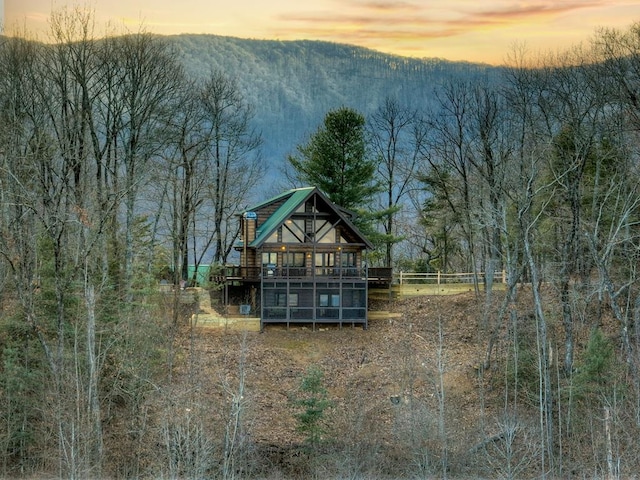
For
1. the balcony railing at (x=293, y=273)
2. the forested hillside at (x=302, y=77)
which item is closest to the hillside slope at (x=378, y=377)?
the balcony railing at (x=293, y=273)

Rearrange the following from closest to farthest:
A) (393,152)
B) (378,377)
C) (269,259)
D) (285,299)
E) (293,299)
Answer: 1. (378,377)
2. (285,299)
3. (293,299)
4. (269,259)
5. (393,152)

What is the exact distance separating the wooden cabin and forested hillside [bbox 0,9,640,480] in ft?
3.67

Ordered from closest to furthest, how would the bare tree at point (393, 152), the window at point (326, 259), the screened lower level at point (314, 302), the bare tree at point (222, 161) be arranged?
the screened lower level at point (314, 302), the window at point (326, 259), the bare tree at point (222, 161), the bare tree at point (393, 152)

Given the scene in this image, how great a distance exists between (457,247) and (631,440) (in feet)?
62.3

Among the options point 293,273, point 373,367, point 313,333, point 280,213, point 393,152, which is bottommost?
point 373,367

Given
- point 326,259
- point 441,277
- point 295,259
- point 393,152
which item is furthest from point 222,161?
point 441,277

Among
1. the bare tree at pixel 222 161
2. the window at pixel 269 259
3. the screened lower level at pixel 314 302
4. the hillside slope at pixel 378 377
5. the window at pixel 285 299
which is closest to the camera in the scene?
the hillside slope at pixel 378 377

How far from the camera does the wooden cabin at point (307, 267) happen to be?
29156 mm

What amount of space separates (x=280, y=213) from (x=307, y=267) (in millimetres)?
2281

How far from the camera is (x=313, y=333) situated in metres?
28.9

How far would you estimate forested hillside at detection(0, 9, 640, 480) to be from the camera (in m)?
22.0

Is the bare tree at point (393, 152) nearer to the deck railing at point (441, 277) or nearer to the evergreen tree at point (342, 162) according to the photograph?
the deck railing at point (441, 277)

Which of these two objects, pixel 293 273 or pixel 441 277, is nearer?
pixel 293 273

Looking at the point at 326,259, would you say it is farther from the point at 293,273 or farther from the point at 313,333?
the point at 313,333
